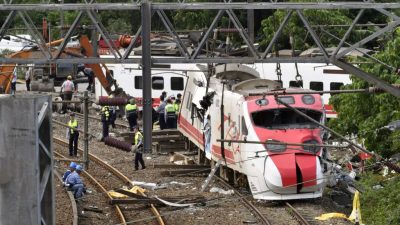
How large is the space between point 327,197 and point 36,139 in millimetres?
14047

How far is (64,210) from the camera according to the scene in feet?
73.9

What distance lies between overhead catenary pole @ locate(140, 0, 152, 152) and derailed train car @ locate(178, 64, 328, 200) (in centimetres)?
342

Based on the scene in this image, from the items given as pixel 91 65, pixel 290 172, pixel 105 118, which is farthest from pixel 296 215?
pixel 91 65

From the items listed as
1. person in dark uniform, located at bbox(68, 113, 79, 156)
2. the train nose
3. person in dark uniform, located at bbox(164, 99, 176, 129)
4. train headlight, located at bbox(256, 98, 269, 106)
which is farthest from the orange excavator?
the train nose

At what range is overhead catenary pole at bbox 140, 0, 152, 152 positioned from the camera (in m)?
17.8

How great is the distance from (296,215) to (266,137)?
220cm

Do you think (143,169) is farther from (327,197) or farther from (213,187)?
(327,197)

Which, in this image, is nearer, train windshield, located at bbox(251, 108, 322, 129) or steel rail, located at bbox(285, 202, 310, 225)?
steel rail, located at bbox(285, 202, 310, 225)

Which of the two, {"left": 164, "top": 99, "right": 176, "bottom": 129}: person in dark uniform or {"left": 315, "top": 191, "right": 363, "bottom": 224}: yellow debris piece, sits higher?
{"left": 164, "top": 99, "right": 176, "bottom": 129}: person in dark uniform

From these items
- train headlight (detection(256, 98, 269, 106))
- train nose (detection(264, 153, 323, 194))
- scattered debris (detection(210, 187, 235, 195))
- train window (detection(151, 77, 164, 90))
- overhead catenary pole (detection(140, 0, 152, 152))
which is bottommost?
scattered debris (detection(210, 187, 235, 195))

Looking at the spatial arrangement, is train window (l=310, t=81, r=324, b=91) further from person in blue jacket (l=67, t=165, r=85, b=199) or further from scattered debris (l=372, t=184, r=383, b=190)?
person in blue jacket (l=67, t=165, r=85, b=199)

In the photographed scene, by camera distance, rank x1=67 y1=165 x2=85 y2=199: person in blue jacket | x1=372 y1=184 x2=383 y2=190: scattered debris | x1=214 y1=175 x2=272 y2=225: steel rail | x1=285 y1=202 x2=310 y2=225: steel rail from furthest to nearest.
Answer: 1. x1=372 y1=184 x2=383 y2=190: scattered debris
2. x1=67 y1=165 x2=85 y2=199: person in blue jacket
3. x1=214 y1=175 x2=272 y2=225: steel rail
4. x1=285 y1=202 x2=310 y2=225: steel rail

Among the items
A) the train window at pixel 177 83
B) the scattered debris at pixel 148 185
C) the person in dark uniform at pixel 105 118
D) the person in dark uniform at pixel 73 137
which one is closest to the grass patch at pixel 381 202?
the scattered debris at pixel 148 185

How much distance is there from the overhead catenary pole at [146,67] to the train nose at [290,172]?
16.2ft
